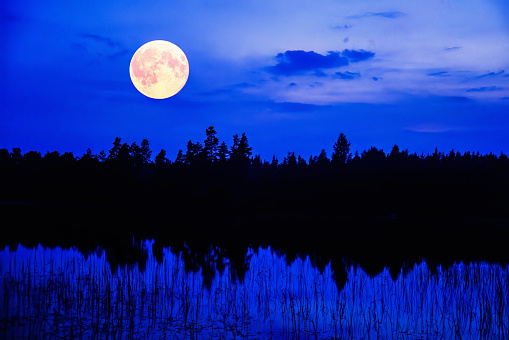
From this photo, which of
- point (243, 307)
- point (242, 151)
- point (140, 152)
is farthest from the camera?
point (140, 152)

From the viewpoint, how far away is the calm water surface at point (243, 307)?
14.2 m

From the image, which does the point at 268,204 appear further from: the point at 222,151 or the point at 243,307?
the point at 243,307

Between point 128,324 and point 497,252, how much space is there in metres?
32.5

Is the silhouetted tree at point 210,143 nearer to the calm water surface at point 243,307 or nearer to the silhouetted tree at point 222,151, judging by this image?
the silhouetted tree at point 222,151

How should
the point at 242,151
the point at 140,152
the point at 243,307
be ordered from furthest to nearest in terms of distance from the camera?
the point at 140,152
the point at 242,151
the point at 243,307

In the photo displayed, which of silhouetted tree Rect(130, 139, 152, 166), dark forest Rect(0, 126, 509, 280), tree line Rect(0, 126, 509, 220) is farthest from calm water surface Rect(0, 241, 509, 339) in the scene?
silhouetted tree Rect(130, 139, 152, 166)

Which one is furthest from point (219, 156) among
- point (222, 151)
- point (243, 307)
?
point (243, 307)

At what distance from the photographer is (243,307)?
17.2 meters

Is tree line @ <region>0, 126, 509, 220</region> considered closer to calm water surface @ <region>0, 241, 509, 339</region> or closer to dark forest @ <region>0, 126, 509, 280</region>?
dark forest @ <region>0, 126, 509, 280</region>

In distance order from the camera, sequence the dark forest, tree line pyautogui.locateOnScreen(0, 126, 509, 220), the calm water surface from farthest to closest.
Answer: tree line pyautogui.locateOnScreen(0, 126, 509, 220) → the dark forest → the calm water surface

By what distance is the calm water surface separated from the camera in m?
14.2

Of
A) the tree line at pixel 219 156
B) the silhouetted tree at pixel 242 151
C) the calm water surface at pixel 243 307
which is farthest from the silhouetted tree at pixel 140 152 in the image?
the calm water surface at pixel 243 307

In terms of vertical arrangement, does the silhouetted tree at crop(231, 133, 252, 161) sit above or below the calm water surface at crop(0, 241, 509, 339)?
above

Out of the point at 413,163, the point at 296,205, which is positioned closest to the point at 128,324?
the point at 296,205
